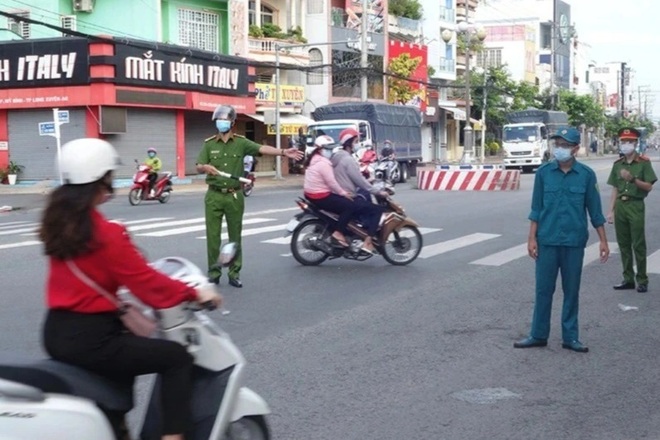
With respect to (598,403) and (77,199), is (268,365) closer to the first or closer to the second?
(598,403)

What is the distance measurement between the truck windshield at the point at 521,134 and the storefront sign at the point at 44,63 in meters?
24.6

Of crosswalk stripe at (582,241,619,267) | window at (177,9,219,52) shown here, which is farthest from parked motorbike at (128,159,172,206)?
window at (177,9,219,52)

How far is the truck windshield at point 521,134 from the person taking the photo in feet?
169

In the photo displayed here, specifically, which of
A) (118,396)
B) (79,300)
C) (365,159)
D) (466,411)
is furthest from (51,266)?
(365,159)

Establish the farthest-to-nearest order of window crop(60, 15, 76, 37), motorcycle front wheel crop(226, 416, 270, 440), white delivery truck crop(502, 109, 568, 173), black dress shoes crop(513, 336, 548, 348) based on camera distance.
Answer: white delivery truck crop(502, 109, 568, 173)
window crop(60, 15, 76, 37)
black dress shoes crop(513, 336, 548, 348)
motorcycle front wheel crop(226, 416, 270, 440)

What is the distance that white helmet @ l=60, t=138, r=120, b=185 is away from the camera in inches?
163

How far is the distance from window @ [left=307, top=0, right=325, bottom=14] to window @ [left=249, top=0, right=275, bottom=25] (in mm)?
2687

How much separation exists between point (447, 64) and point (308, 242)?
59.7 m

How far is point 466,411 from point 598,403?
939 millimetres

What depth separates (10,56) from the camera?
35531 mm

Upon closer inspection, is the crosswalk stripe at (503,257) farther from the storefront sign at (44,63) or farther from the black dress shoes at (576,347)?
the storefront sign at (44,63)

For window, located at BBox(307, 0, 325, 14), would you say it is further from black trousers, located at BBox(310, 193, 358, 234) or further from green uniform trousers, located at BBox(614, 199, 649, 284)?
green uniform trousers, located at BBox(614, 199, 649, 284)

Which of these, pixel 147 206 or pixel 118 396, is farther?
pixel 147 206

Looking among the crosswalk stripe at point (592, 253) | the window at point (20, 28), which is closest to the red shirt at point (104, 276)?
the crosswalk stripe at point (592, 253)
